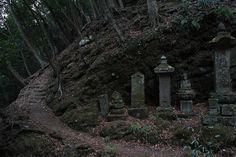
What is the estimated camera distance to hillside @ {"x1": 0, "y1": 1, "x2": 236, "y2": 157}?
1029 centimetres

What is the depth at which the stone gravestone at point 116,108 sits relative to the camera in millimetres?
12113

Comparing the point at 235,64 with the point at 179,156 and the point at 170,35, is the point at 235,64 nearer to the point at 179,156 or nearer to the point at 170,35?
the point at 170,35

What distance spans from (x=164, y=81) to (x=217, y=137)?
365 cm

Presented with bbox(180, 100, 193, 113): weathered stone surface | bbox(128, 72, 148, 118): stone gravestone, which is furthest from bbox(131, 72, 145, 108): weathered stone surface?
bbox(180, 100, 193, 113): weathered stone surface

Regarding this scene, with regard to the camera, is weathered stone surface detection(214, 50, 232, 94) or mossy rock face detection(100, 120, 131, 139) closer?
weathered stone surface detection(214, 50, 232, 94)

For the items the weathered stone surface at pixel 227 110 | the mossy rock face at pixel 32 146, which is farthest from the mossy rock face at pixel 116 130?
the weathered stone surface at pixel 227 110

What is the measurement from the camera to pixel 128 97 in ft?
44.2

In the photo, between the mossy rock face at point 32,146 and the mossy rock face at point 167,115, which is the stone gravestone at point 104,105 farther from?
the mossy rock face at point 32,146

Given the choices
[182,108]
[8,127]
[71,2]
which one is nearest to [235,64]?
[182,108]

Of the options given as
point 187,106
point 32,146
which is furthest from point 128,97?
point 32,146

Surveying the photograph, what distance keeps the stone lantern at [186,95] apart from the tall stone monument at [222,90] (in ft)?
4.08

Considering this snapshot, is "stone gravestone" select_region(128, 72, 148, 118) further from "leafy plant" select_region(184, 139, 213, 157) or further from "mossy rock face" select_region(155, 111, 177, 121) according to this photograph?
"leafy plant" select_region(184, 139, 213, 157)

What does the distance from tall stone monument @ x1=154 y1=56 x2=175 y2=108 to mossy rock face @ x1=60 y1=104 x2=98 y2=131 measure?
8.87 ft

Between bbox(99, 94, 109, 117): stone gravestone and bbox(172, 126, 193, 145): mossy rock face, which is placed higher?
bbox(99, 94, 109, 117): stone gravestone
